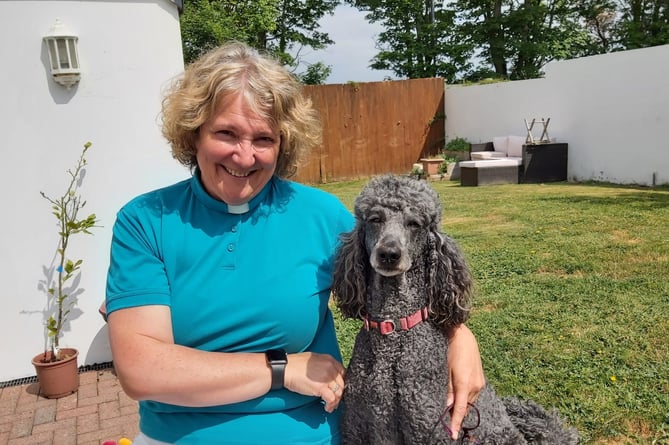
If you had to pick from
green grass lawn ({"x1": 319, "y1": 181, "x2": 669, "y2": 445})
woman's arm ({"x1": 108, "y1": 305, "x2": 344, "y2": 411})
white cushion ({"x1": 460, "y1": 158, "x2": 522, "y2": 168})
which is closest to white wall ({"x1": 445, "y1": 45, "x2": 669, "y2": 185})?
white cushion ({"x1": 460, "y1": 158, "x2": 522, "y2": 168})

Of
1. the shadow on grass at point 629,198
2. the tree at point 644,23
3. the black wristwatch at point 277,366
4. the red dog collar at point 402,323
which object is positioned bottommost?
the shadow on grass at point 629,198

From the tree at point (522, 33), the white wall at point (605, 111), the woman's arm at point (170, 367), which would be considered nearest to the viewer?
the woman's arm at point (170, 367)

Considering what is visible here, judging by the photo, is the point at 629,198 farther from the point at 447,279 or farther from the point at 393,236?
the point at 393,236

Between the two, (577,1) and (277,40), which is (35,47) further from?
(577,1)

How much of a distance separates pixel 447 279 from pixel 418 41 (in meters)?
20.7

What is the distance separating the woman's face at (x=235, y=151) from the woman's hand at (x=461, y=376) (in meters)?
0.76

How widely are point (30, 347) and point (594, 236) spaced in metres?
5.40

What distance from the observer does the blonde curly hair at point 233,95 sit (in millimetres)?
1478

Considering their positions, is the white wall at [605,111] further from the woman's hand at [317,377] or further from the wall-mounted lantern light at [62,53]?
the woman's hand at [317,377]

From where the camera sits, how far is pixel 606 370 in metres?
3.00

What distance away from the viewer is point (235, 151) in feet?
4.81

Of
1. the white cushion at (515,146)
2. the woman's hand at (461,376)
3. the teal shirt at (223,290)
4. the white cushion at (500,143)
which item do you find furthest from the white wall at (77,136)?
the white cushion at (500,143)

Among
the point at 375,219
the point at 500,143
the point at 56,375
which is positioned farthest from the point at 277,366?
the point at 500,143

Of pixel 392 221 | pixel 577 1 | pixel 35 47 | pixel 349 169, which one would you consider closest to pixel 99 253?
pixel 35 47
